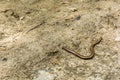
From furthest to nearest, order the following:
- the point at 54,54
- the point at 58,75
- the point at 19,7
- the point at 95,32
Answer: the point at 19,7
the point at 95,32
the point at 54,54
the point at 58,75

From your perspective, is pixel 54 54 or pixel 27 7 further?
pixel 27 7

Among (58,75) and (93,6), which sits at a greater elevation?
(93,6)

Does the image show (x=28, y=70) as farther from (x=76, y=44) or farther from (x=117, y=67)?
(x=117, y=67)

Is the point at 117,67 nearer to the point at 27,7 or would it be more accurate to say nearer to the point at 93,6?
the point at 93,6

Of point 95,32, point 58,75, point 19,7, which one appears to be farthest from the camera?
point 19,7

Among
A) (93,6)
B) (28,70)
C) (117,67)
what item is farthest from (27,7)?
(117,67)

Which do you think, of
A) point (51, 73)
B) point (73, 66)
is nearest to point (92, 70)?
point (73, 66)
